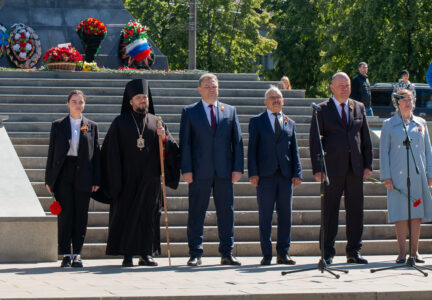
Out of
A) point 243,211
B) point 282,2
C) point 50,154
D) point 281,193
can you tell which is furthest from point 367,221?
point 282,2

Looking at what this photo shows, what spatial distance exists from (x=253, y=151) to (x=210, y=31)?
36.2m

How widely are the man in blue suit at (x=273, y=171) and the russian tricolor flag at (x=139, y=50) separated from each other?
41.9 ft

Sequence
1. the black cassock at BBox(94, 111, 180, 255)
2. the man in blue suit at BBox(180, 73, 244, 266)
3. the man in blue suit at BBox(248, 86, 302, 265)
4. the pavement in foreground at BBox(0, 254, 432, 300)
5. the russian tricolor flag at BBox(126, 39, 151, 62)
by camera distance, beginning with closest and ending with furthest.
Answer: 1. the pavement in foreground at BBox(0, 254, 432, 300)
2. the black cassock at BBox(94, 111, 180, 255)
3. the man in blue suit at BBox(180, 73, 244, 266)
4. the man in blue suit at BBox(248, 86, 302, 265)
5. the russian tricolor flag at BBox(126, 39, 151, 62)

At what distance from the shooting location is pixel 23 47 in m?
22.8

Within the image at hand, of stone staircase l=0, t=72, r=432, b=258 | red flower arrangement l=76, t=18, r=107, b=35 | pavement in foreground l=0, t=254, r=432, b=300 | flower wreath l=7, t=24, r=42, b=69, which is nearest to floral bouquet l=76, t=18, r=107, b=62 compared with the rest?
red flower arrangement l=76, t=18, r=107, b=35

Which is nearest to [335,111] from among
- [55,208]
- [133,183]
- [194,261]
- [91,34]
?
[194,261]

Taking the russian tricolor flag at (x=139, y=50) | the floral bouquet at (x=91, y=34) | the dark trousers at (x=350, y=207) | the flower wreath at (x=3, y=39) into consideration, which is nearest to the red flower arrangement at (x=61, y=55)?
the floral bouquet at (x=91, y=34)

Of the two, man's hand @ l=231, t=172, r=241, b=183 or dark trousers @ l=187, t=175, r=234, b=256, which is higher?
man's hand @ l=231, t=172, r=241, b=183

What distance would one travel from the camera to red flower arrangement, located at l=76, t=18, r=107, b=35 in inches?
899

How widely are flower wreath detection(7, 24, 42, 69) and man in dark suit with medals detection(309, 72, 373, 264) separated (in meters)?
13.5

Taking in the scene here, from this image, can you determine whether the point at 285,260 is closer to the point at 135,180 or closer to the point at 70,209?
the point at 135,180

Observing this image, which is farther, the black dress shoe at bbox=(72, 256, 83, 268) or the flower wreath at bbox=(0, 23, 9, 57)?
the flower wreath at bbox=(0, 23, 9, 57)

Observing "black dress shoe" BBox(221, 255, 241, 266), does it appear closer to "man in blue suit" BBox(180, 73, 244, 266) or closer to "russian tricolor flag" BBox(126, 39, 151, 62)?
"man in blue suit" BBox(180, 73, 244, 266)

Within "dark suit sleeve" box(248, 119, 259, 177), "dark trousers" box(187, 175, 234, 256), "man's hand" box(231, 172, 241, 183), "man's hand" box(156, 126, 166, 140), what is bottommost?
"dark trousers" box(187, 175, 234, 256)
